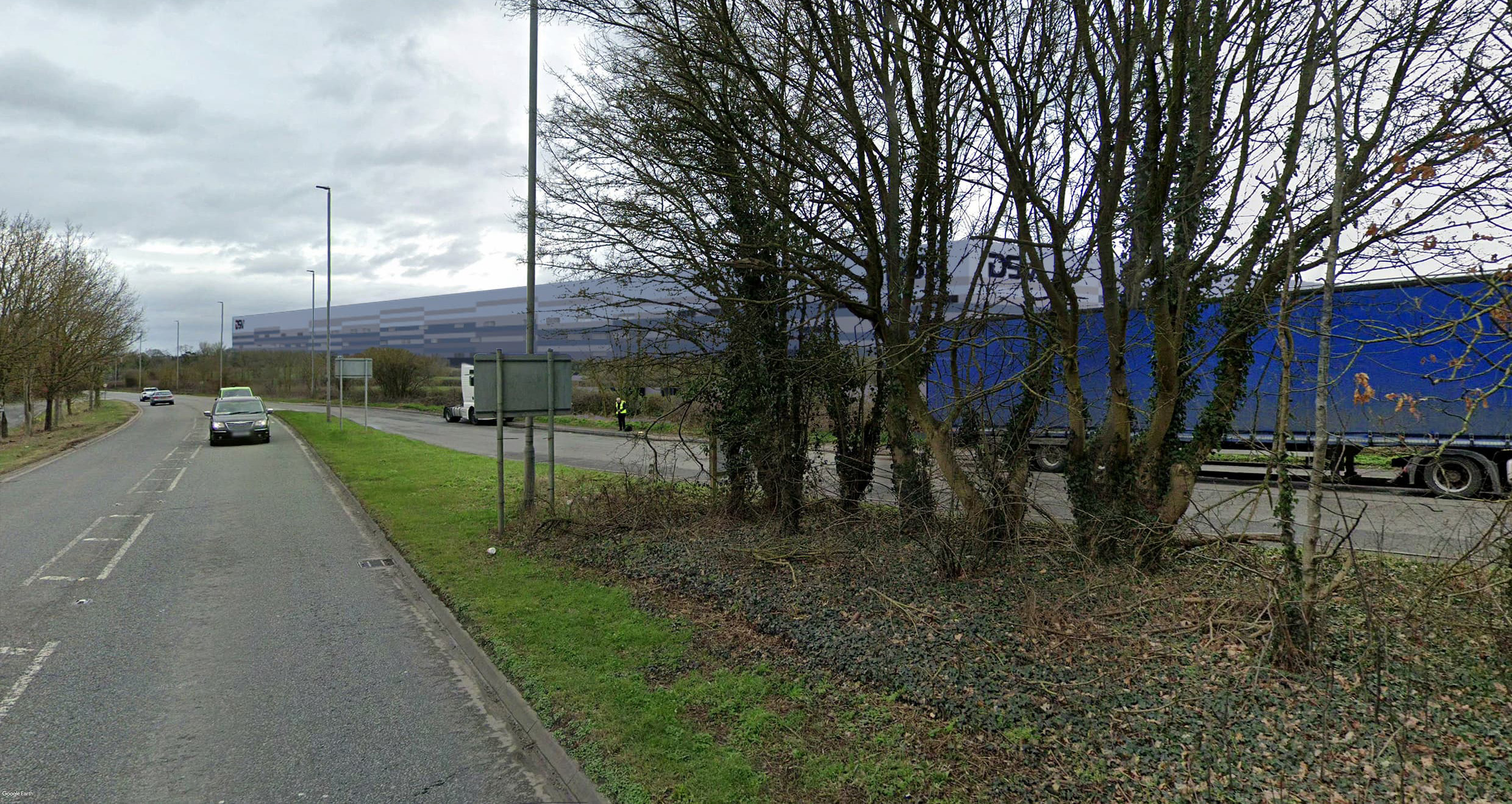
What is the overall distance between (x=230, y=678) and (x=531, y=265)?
6.11m

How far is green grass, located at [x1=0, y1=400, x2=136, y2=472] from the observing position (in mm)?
20703

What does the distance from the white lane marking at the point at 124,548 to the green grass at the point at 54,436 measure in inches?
410

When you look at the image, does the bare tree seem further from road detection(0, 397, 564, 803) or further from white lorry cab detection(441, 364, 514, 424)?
white lorry cab detection(441, 364, 514, 424)

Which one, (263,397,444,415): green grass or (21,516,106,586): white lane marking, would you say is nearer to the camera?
(21,516,106,586): white lane marking

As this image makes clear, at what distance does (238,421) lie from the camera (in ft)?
81.6

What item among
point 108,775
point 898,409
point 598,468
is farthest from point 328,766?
point 598,468

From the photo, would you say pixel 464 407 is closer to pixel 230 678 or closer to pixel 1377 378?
pixel 230 678

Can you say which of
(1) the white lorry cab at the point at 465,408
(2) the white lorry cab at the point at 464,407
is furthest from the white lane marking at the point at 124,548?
(2) the white lorry cab at the point at 464,407

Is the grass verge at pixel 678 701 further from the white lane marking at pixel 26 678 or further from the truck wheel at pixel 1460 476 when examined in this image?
the truck wheel at pixel 1460 476

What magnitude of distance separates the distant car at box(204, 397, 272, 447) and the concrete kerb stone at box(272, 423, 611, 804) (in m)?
19.6

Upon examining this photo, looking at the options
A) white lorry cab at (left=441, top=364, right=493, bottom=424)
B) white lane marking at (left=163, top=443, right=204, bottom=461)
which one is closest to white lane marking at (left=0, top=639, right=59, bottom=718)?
white lane marking at (left=163, top=443, right=204, bottom=461)

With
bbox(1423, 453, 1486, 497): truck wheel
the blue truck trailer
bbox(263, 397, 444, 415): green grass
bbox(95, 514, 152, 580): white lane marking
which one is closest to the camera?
the blue truck trailer

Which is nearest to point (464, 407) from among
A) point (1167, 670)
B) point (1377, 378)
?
point (1377, 378)

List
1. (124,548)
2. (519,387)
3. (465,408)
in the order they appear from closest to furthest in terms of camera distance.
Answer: (124,548)
(519,387)
(465,408)
